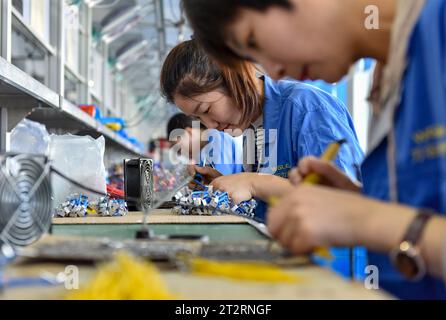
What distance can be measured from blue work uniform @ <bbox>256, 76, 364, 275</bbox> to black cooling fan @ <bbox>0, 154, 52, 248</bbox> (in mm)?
936

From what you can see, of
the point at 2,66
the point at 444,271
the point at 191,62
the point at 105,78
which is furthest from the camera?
the point at 105,78

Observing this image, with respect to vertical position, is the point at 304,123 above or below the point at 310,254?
above

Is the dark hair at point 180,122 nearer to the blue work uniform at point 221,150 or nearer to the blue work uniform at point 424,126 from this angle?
the blue work uniform at point 221,150

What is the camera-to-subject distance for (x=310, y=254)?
2.36 feet

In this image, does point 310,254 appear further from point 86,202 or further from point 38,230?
point 86,202

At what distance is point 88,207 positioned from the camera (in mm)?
1861

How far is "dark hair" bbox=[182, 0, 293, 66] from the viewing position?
31.9 inches

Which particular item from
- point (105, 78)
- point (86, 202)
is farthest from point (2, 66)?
point (105, 78)

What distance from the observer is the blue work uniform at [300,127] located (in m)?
1.73

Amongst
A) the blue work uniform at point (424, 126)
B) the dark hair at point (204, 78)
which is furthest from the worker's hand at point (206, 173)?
the blue work uniform at point (424, 126)

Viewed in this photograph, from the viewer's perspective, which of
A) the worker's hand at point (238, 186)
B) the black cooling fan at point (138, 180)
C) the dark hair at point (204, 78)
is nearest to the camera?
the worker's hand at point (238, 186)

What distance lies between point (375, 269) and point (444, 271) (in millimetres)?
326

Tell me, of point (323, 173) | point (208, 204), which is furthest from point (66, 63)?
point (323, 173)

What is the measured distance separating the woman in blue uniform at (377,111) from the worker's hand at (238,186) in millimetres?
757
